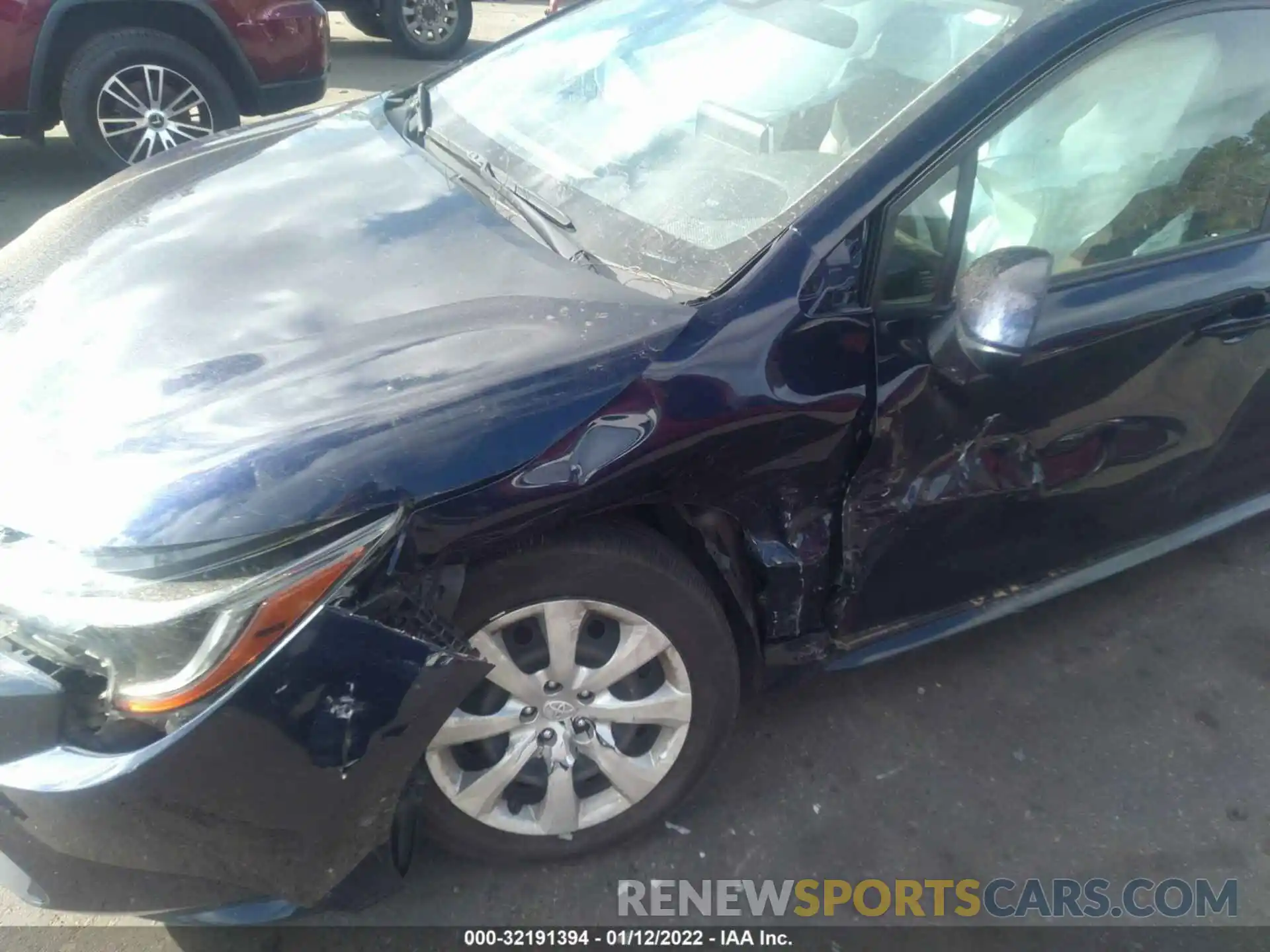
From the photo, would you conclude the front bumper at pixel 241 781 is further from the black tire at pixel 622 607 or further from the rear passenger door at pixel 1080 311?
the rear passenger door at pixel 1080 311

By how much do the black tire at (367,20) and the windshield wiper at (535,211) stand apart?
22.6 feet

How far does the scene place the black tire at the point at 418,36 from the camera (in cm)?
821

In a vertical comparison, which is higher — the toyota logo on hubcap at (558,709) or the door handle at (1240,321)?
the door handle at (1240,321)

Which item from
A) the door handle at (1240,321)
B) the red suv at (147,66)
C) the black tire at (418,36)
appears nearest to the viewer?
the door handle at (1240,321)

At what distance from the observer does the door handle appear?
2.22 meters

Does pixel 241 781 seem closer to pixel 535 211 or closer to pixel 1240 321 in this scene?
pixel 535 211

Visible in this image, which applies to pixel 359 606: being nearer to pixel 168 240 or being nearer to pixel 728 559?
pixel 728 559

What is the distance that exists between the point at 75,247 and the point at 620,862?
1783 millimetres

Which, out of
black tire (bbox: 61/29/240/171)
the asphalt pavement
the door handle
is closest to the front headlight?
the asphalt pavement

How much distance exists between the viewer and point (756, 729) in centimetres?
244

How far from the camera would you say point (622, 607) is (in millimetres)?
1803

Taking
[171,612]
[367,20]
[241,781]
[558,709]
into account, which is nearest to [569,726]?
[558,709]

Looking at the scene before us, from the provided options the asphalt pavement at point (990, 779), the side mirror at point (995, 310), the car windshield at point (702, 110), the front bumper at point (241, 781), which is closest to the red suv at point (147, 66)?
the car windshield at point (702, 110)

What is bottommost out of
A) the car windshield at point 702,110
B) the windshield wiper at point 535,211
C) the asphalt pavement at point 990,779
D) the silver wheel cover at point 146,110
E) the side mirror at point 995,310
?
the asphalt pavement at point 990,779
